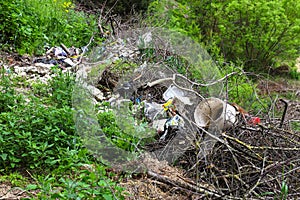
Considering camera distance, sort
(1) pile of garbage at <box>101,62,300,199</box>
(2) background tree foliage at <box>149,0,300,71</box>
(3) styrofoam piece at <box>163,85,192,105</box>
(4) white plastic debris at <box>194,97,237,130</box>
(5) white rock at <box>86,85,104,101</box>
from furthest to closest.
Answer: (2) background tree foliage at <box>149,0,300,71</box>, (5) white rock at <box>86,85,104,101</box>, (3) styrofoam piece at <box>163,85,192,105</box>, (4) white plastic debris at <box>194,97,237,130</box>, (1) pile of garbage at <box>101,62,300,199</box>

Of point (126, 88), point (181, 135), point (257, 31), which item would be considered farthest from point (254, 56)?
→ point (181, 135)

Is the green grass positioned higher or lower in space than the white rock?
higher

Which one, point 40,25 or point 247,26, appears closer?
point 40,25

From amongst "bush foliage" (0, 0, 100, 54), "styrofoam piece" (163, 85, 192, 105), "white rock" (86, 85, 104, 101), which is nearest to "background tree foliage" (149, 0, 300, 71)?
"bush foliage" (0, 0, 100, 54)

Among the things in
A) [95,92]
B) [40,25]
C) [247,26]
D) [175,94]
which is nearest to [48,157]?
[95,92]

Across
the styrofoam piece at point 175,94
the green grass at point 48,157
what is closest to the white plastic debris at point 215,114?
the styrofoam piece at point 175,94

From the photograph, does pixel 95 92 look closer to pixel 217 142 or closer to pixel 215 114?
pixel 215 114

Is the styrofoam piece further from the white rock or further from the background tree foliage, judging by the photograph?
the background tree foliage

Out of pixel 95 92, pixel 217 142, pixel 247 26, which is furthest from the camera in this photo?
pixel 247 26

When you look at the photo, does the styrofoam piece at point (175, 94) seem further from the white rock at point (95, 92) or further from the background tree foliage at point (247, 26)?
the background tree foliage at point (247, 26)

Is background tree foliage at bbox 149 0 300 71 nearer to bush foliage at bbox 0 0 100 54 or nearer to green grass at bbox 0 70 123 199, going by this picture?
bush foliage at bbox 0 0 100 54

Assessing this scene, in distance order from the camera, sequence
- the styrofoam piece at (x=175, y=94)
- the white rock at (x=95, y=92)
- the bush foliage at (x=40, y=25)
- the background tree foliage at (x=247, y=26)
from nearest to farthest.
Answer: the styrofoam piece at (x=175, y=94) → the white rock at (x=95, y=92) → the bush foliage at (x=40, y=25) → the background tree foliage at (x=247, y=26)

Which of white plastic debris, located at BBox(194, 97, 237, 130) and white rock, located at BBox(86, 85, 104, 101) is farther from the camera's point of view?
white rock, located at BBox(86, 85, 104, 101)

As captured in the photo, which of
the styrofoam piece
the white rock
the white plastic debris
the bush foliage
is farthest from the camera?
the bush foliage
